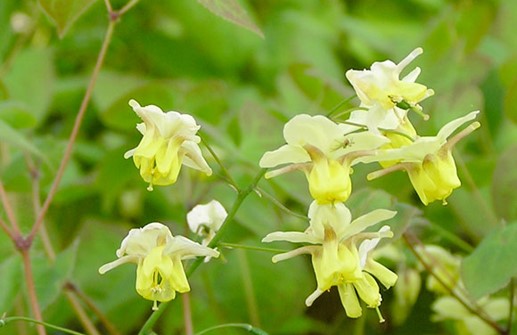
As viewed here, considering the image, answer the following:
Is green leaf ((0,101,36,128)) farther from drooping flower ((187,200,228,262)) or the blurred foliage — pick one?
drooping flower ((187,200,228,262))

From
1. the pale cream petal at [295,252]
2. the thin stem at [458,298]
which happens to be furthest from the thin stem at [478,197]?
the pale cream petal at [295,252]

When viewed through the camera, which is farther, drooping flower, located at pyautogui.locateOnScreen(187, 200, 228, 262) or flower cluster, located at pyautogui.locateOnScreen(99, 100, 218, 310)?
drooping flower, located at pyautogui.locateOnScreen(187, 200, 228, 262)

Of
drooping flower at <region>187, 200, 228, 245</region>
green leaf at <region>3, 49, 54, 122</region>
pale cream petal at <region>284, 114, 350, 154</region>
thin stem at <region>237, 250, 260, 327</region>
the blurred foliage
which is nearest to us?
pale cream petal at <region>284, 114, 350, 154</region>

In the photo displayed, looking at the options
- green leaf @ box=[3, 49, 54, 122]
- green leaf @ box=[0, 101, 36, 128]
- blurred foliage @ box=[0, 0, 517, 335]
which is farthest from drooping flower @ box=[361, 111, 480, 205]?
green leaf @ box=[3, 49, 54, 122]

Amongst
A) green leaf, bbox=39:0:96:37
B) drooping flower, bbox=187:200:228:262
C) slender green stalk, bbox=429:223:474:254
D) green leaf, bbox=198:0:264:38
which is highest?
green leaf, bbox=198:0:264:38

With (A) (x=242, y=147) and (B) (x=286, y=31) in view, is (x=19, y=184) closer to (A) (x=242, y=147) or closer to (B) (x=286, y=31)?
(A) (x=242, y=147)

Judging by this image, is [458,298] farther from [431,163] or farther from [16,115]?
[16,115]
